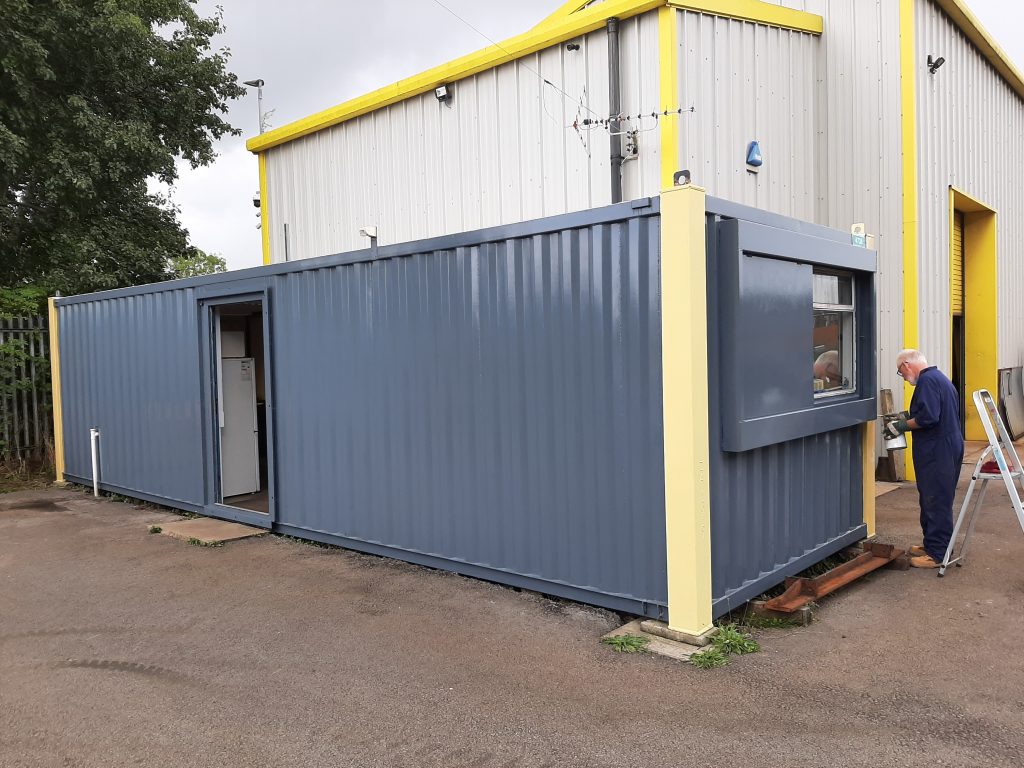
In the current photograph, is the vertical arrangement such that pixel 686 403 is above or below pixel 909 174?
below

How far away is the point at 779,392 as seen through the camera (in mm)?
5020

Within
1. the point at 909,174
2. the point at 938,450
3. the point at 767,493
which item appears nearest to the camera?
the point at 767,493

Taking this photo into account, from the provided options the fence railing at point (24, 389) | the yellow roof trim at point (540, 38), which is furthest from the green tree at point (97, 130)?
the yellow roof trim at point (540, 38)

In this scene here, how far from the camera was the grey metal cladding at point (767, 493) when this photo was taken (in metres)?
4.61

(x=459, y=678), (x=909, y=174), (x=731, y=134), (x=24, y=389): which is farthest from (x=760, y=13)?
(x=24, y=389)

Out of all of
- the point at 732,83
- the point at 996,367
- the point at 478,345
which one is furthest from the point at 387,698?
the point at 996,367

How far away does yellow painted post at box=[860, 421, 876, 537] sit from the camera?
252 inches

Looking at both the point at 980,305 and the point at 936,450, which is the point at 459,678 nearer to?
the point at 936,450

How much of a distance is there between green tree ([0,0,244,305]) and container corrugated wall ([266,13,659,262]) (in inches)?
133

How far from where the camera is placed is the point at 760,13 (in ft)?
29.4

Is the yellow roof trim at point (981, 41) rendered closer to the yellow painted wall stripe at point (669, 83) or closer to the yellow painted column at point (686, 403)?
the yellow painted wall stripe at point (669, 83)

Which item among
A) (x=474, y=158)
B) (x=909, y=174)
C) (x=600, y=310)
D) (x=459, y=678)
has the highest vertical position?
(x=474, y=158)

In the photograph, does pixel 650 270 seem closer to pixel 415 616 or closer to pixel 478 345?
pixel 478 345

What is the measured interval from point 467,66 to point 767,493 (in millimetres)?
7018
